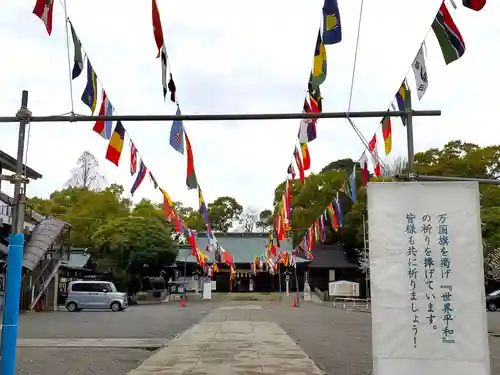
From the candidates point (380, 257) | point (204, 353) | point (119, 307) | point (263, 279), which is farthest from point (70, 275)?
point (380, 257)

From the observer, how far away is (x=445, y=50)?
7398 mm

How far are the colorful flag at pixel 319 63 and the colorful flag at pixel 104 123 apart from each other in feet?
12.1

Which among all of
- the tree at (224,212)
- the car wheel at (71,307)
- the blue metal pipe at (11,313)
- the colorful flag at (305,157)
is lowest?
the car wheel at (71,307)

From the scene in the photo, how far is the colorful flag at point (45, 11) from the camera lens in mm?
7094

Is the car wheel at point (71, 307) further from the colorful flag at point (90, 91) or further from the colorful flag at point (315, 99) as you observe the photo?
the colorful flag at point (315, 99)

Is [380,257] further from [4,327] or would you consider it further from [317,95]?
[4,327]

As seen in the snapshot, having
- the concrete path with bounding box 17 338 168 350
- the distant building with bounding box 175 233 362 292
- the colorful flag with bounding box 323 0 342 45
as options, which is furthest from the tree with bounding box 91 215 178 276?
the colorful flag with bounding box 323 0 342 45

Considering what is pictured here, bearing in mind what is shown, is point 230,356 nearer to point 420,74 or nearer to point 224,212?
point 420,74

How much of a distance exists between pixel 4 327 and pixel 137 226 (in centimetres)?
3257

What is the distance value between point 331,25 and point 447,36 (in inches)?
61.6

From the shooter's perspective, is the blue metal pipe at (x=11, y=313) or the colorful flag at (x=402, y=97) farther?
the colorful flag at (x=402, y=97)

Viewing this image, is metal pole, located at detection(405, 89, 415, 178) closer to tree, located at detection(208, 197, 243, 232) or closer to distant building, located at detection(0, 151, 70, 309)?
distant building, located at detection(0, 151, 70, 309)

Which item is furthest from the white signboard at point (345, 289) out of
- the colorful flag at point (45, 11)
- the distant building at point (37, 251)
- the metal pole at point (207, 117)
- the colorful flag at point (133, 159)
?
the colorful flag at point (45, 11)

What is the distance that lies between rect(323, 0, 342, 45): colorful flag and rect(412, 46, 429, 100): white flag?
52.1 inches
